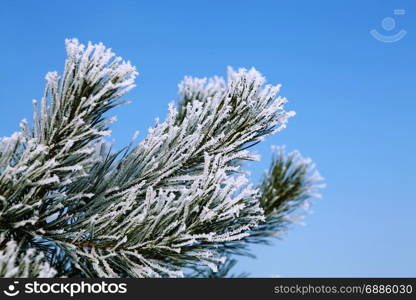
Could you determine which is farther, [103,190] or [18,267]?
[103,190]

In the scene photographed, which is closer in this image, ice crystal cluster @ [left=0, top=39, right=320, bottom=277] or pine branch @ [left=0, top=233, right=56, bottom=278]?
pine branch @ [left=0, top=233, right=56, bottom=278]

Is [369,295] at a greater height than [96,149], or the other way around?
[96,149]

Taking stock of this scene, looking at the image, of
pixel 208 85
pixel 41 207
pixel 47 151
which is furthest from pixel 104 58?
pixel 208 85

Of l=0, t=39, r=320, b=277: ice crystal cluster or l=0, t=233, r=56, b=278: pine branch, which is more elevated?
l=0, t=39, r=320, b=277: ice crystal cluster

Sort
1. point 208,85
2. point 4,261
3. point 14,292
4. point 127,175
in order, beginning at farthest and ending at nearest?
point 208,85, point 127,175, point 14,292, point 4,261

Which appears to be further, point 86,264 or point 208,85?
point 208,85

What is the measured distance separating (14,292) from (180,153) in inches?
27.4

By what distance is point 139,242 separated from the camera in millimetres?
1502

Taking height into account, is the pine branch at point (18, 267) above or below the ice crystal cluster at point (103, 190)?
below

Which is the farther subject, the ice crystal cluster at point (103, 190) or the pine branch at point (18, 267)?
the ice crystal cluster at point (103, 190)

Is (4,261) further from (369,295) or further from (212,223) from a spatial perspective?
(369,295)

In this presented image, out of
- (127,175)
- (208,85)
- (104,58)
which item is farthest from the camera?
(208,85)

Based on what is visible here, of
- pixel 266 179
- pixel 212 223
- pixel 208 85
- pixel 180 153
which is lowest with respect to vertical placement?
pixel 212 223

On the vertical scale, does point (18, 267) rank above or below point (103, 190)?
below
